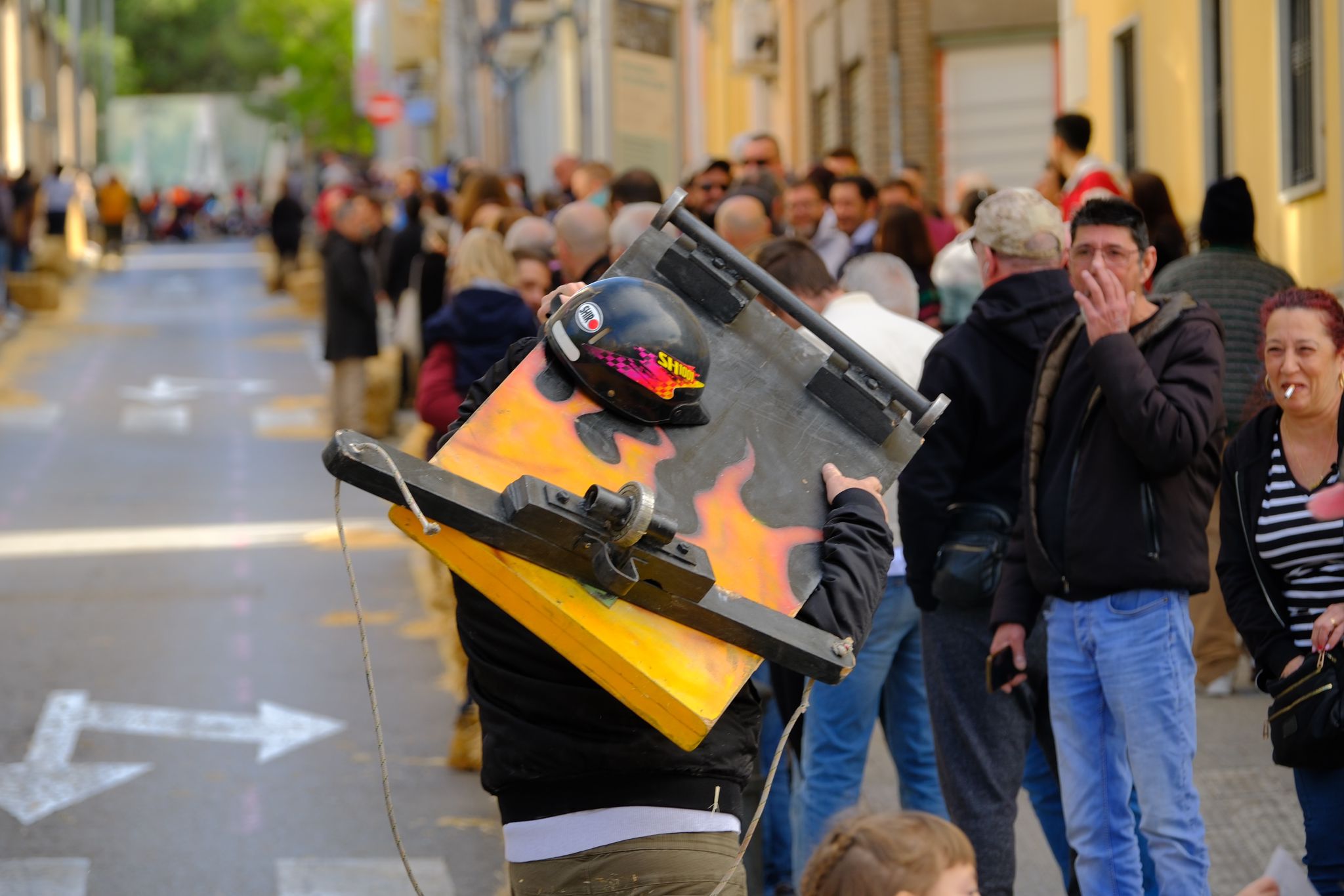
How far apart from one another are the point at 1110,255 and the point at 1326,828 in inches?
57.0

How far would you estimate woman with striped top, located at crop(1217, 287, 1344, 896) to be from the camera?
464 centimetres

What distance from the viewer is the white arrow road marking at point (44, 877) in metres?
6.87

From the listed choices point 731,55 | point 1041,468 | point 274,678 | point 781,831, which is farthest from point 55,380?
point 1041,468

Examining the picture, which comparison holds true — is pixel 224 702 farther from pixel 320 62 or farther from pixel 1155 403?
pixel 320 62

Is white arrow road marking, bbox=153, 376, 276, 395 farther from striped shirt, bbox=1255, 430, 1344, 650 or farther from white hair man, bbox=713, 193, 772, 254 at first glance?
striped shirt, bbox=1255, 430, 1344, 650

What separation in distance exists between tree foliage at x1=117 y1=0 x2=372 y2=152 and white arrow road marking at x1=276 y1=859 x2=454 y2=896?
59.4 metres

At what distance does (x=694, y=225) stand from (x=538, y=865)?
3.98 feet

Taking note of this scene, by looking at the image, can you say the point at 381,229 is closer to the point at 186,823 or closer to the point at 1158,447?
the point at 186,823

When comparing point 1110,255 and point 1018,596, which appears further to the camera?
point 1018,596

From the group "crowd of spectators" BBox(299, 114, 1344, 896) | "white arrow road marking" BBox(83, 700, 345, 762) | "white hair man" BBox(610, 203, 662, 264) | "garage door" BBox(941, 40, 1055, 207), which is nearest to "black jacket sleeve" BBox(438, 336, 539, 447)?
"crowd of spectators" BBox(299, 114, 1344, 896)

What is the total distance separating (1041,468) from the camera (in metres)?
5.14

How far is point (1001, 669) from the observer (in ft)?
17.5

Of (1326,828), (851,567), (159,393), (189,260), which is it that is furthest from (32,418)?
(189,260)

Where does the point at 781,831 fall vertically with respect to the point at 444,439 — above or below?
below
